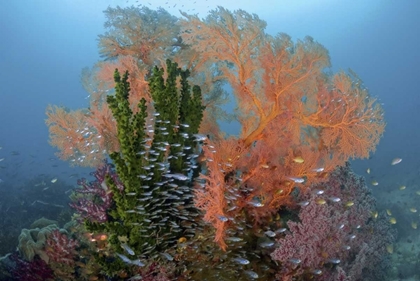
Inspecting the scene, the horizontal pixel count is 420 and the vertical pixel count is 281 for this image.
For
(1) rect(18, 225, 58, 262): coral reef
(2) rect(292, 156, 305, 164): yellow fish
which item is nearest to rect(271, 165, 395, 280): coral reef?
(2) rect(292, 156, 305, 164): yellow fish

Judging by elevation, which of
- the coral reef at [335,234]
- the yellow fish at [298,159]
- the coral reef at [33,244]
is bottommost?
the coral reef at [33,244]

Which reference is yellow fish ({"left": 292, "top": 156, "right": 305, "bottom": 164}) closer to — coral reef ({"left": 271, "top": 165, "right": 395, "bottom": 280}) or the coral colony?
the coral colony

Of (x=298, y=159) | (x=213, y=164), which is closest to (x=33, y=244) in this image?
(x=213, y=164)

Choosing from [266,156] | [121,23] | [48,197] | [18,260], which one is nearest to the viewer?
[18,260]

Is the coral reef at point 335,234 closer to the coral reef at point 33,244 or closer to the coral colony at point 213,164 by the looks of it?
the coral colony at point 213,164

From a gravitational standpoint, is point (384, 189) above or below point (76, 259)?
above

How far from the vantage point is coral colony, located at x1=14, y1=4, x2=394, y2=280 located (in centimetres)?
586

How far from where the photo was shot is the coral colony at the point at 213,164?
19.2ft

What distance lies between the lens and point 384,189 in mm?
25859

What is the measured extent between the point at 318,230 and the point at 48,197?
74.9 feet

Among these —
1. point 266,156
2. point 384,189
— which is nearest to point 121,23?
point 266,156

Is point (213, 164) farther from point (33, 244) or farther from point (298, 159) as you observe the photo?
point (33, 244)

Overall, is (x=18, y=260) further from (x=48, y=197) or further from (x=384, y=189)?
(x=384, y=189)

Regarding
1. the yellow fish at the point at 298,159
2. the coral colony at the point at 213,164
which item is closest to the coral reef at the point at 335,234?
the coral colony at the point at 213,164
